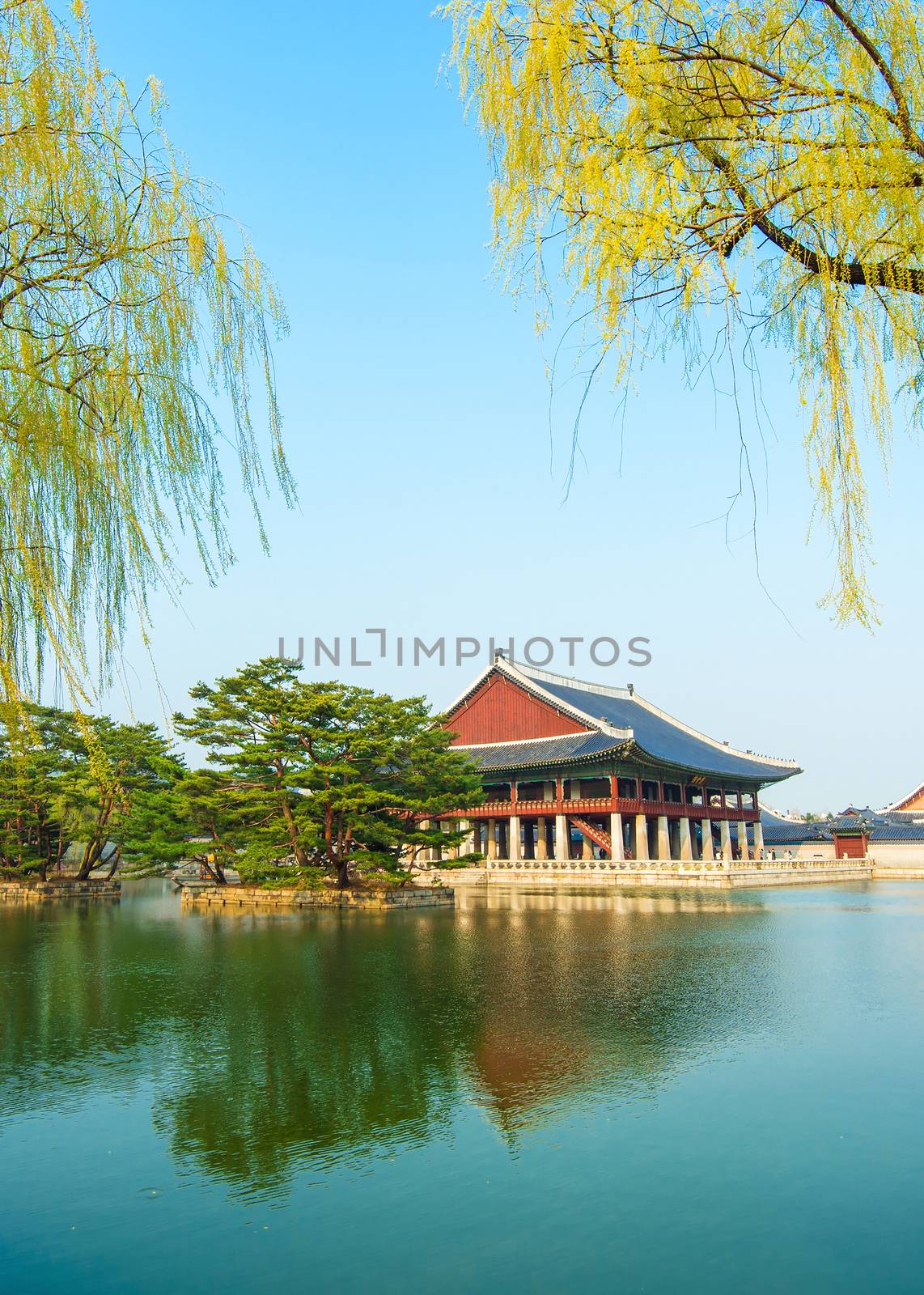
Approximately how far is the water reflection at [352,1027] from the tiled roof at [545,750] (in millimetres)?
18791

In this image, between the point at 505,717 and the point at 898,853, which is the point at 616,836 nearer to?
the point at 505,717

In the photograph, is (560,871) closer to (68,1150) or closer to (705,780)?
(705,780)

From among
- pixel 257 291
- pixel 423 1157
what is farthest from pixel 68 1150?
pixel 257 291

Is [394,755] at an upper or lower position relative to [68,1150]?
upper

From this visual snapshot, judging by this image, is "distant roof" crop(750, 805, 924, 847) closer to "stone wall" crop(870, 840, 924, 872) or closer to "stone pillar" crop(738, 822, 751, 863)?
"stone wall" crop(870, 840, 924, 872)

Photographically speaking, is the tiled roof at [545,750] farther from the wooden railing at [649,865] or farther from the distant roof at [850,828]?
the distant roof at [850,828]

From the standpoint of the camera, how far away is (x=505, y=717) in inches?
1721

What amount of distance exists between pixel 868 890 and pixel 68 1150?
3195cm

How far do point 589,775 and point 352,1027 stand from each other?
2902 centimetres

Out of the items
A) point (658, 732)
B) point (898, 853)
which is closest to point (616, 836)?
point (658, 732)

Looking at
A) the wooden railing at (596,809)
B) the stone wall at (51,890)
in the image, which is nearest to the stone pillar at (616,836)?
the wooden railing at (596,809)

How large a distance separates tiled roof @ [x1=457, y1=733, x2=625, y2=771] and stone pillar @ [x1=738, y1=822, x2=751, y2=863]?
13.6 m

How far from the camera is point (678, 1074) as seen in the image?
7.63 meters

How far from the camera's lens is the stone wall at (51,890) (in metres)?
32.2
